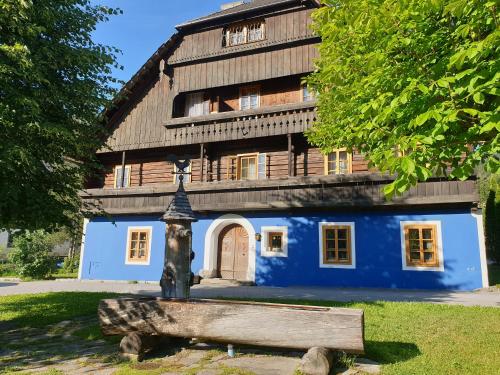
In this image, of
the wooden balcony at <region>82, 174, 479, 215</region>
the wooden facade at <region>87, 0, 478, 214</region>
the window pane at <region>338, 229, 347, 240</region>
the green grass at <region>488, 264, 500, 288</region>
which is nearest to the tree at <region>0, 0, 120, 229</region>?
the wooden balcony at <region>82, 174, 479, 215</region>

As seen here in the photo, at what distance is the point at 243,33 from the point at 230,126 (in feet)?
14.7

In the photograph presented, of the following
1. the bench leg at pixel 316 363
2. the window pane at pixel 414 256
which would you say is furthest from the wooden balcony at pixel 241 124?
the bench leg at pixel 316 363

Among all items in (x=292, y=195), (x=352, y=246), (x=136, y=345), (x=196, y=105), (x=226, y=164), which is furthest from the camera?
(x=196, y=105)

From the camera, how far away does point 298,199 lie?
13836mm

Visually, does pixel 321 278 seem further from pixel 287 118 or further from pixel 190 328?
pixel 190 328

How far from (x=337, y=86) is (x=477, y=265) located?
8.63m

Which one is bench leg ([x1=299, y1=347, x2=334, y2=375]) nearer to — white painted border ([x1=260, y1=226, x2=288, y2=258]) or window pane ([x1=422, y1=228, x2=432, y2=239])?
window pane ([x1=422, y1=228, x2=432, y2=239])

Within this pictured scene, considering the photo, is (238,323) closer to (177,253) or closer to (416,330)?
(177,253)

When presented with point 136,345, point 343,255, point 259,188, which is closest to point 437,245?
point 343,255

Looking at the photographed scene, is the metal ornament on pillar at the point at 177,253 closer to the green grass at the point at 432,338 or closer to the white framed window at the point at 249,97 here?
the green grass at the point at 432,338

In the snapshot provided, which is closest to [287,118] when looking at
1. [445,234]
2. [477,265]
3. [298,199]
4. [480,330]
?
[298,199]

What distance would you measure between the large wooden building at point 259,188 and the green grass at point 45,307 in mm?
2886

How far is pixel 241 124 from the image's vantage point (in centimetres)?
1566

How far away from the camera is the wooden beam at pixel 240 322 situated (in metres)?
4.83
